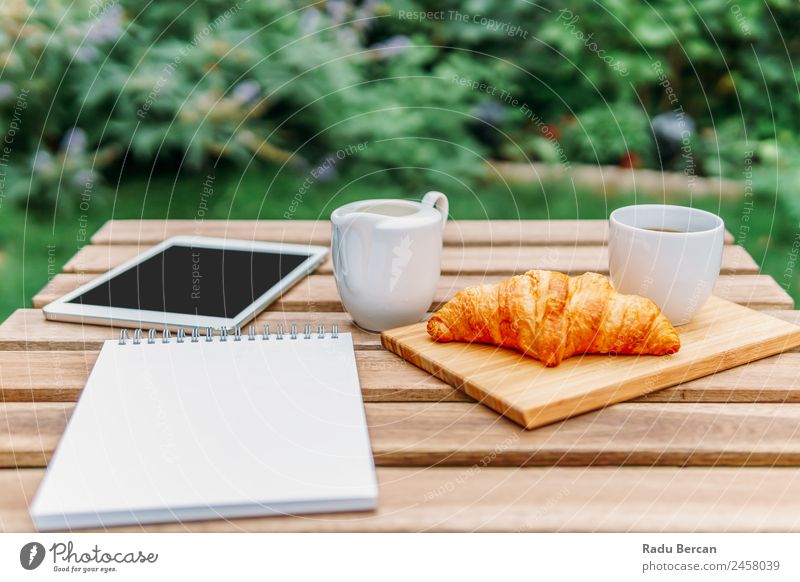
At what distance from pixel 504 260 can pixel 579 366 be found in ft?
1.49

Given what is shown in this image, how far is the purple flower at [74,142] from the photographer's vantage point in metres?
2.37

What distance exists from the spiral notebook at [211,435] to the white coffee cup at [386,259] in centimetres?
7

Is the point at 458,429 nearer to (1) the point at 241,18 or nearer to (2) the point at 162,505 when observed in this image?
(2) the point at 162,505

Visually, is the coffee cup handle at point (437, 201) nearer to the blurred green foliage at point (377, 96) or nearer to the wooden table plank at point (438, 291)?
the wooden table plank at point (438, 291)

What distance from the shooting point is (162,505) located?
640 millimetres

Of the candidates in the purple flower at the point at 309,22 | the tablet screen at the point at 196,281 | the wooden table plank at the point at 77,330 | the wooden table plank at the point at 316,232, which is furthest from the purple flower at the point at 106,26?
the wooden table plank at the point at 77,330

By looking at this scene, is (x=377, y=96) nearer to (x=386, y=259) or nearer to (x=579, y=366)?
(x=386, y=259)

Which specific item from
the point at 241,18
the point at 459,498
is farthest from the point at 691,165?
the point at 459,498

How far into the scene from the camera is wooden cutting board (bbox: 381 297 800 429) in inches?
31.3

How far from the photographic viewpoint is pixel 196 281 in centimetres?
113

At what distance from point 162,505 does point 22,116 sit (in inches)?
80.1

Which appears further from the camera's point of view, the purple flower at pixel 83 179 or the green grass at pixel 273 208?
the purple flower at pixel 83 179

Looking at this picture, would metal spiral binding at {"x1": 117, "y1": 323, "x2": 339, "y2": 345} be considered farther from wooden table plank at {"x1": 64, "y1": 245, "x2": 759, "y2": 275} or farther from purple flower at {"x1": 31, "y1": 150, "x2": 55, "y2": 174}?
purple flower at {"x1": 31, "y1": 150, "x2": 55, "y2": 174}

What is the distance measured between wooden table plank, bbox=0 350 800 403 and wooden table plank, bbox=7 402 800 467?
0.02m
